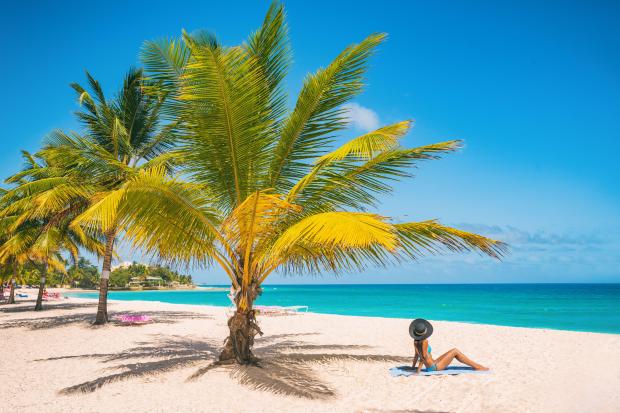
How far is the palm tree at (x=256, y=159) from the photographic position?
18.0ft

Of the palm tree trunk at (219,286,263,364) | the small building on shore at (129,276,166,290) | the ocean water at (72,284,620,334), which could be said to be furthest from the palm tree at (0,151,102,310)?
the small building on shore at (129,276,166,290)

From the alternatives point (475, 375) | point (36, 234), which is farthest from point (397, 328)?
point (36, 234)

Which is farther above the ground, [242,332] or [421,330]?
[421,330]

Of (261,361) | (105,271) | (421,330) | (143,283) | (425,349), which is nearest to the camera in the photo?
(421,330)

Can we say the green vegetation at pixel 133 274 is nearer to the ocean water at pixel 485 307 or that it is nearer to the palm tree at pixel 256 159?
the ocean water at pixel 485 307

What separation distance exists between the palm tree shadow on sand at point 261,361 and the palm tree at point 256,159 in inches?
24.7

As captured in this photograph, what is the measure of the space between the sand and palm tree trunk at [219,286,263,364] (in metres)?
0.25

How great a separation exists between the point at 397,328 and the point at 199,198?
9811 millimetres

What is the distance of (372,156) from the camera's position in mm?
5906

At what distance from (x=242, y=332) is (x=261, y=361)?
0.91 metres

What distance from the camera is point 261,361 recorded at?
707cm

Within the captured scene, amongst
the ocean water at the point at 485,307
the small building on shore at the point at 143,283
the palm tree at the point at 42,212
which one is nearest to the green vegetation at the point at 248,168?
the palm tree at the point at 42,212

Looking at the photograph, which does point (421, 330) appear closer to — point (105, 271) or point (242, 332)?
point (242, 332)

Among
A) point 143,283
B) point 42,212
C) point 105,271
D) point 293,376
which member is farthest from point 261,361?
point 143,283
